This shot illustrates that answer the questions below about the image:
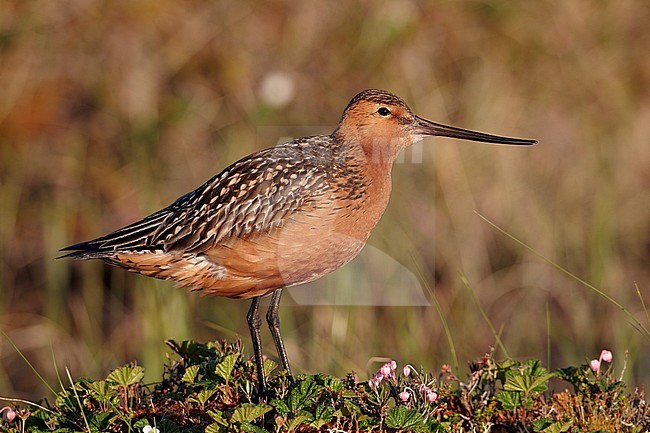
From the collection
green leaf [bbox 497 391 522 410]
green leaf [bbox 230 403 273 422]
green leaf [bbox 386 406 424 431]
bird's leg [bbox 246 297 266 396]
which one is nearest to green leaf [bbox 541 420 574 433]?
green leaf [bbox 497 391 522 410]

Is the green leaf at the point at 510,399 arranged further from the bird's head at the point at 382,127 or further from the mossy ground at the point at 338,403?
the bird's head at the point at 382,127

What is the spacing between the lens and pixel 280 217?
4.66 metres

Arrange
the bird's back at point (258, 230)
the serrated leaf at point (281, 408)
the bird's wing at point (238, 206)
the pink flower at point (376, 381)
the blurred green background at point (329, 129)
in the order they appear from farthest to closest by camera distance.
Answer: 1. the blurred green background at point (329, 129)
2. the bird's wing at point (238, 206)
3. the bird's back at point (258, 230)
4. the pink flower at point (376, 381)
5. the serrated leaf at point (281, 408)

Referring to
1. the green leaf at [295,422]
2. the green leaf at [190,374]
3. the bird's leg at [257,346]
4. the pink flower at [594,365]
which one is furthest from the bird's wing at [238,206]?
the pink flower at [594,365]

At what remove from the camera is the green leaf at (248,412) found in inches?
142

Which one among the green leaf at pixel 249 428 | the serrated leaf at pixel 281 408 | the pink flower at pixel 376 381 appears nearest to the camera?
the green leaf at pixel 249 428

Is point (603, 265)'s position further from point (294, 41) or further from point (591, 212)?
point (294, 41)

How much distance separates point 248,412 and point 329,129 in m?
5.06

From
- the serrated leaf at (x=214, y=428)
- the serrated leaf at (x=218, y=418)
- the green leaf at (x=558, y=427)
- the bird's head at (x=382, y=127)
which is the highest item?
the bird's head at (x=382, y=127)

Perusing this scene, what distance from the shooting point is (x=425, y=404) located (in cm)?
382

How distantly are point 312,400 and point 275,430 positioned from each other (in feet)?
0.63

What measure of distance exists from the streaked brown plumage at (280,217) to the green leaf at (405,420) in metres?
1.02

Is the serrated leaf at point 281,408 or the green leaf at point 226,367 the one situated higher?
the green leaf at point 226,367

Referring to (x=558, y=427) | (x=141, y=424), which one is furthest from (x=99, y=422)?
(x=558, y=427)
